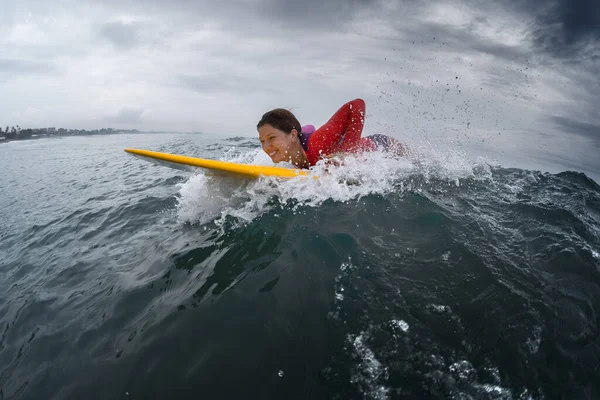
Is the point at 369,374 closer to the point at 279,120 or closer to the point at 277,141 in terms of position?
the point at 277,141

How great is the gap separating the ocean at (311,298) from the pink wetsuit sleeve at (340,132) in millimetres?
409

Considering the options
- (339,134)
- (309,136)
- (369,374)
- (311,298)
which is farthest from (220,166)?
(369,374)

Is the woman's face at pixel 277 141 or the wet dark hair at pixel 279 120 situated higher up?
the wet dark hair at pixel 279 120

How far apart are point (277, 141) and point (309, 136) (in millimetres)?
902

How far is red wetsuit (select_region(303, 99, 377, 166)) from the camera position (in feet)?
17.4

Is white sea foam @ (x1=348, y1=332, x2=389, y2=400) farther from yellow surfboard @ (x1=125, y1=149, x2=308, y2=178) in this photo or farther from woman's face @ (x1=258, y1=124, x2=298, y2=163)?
woman's face @ (x1=258, y1=124, x2=298, y2=163)

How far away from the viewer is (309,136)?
5.74m

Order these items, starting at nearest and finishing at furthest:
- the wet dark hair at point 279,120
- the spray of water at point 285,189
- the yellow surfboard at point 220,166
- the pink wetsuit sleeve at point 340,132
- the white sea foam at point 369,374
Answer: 1. the white sea foam at point 369,374
2. the yellow surfboard at point 220,166
3. the spray of water at point 285,189
4. the wet dark hair at point 279,120
5. the pink wetsuit sleeve at point 340,132

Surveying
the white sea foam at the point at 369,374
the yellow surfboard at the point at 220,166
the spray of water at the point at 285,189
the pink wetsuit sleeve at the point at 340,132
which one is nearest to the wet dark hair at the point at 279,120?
the pink wetsuit sleeve at the point at 340,132

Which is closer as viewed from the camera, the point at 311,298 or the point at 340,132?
the point at 311,298

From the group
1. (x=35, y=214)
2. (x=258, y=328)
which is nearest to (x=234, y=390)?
(x=258, y=328)

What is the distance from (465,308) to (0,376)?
168 inches

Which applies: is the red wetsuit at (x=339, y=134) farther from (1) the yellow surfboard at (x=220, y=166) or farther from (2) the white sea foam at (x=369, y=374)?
(2) the white sea foam at (x=369, y=374)

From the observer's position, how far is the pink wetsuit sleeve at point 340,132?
17.4ft
